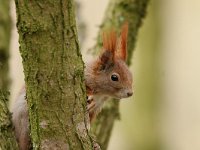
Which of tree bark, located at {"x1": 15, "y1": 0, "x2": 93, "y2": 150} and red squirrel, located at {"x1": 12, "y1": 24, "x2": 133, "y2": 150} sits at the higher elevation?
tree bark, located at {"x1": 15, "y1": 0, "x2": 93, "y2": 150}

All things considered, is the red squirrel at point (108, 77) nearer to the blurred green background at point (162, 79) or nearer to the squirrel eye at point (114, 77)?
the squirrel eye at point (114, 77)

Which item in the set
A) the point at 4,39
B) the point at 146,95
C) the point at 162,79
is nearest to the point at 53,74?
the point at 4,39

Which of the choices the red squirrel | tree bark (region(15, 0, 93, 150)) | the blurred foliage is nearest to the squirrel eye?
the red squirrel

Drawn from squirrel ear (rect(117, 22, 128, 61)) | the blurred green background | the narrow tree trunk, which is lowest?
the blurred green background

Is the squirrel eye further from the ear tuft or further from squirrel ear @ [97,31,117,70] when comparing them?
the ear tuft

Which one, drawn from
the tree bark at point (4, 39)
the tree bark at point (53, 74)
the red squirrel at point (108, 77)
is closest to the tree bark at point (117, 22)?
the red squirrel at point (108, 77)

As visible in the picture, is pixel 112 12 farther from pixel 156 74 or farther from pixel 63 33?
pixel 156 74
